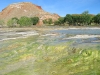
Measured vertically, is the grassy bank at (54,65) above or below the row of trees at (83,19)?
below

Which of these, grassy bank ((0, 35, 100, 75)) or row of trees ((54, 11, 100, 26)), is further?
row of trees ((54, 11, 100, 26))

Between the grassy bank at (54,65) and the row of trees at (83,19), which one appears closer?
the grassy bank at (54,65)

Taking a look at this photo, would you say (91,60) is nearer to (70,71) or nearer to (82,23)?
(70,71)

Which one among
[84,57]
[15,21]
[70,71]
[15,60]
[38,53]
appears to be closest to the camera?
[70,71]

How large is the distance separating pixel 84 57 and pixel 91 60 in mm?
1620

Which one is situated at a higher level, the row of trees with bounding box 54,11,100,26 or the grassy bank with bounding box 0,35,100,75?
the row of trees with bounding box 54,11,100,26

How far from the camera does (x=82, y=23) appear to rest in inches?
6693

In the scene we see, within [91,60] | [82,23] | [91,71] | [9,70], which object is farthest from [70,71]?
[82,23]

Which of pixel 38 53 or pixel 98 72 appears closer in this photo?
pixel 98 72

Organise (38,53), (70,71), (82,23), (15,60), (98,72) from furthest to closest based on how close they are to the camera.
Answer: (82,23)
(38,53)
(15,60)
(70,71)
(98,72)

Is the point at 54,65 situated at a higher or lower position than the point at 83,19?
lower

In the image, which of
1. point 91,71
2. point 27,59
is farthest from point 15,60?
point 91,71

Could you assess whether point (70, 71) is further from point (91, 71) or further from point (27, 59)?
point (27, 59)

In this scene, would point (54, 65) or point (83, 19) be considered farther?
point (83, 19)
